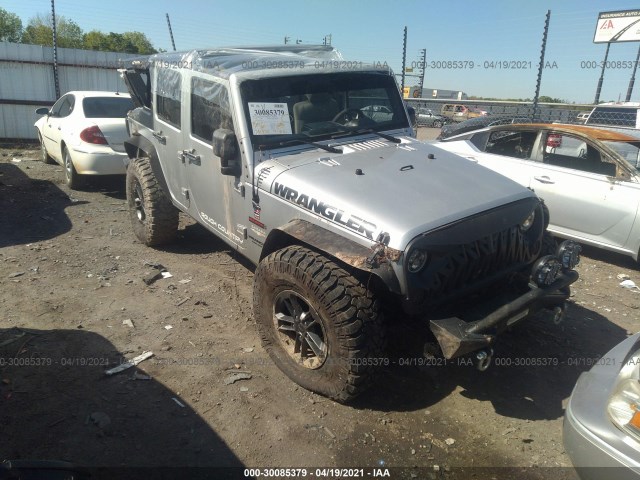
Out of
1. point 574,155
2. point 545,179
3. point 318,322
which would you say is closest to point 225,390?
point 318,322

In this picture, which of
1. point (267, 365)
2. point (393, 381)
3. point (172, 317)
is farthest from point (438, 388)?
point (172, 317)

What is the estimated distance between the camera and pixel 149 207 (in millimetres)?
5469

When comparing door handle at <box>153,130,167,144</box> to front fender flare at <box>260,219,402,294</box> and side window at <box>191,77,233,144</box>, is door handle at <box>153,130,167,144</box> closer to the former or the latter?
side window at <box>191,77,233,144</box>

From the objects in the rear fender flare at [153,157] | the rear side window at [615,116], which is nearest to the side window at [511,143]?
the rear fender flare at [153,157]

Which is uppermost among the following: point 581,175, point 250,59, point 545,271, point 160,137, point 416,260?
point 250,59

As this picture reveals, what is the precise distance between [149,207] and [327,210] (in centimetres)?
307

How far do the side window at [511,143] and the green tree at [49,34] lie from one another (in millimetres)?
52315

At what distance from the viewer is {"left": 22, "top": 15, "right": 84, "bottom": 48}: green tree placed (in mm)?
49781

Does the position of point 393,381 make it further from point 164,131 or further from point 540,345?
point 164,131

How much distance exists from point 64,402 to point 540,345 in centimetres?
366

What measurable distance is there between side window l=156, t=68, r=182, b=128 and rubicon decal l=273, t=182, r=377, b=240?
1.89 m

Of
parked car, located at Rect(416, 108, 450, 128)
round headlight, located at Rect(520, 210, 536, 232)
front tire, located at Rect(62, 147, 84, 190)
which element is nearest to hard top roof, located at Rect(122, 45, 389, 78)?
round headlight, located at Rect(520, 210, 536, 232)

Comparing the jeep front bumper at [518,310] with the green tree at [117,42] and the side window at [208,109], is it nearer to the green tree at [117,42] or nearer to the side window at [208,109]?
the side window at [208,109]

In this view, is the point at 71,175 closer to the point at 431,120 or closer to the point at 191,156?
the point at 191,156
